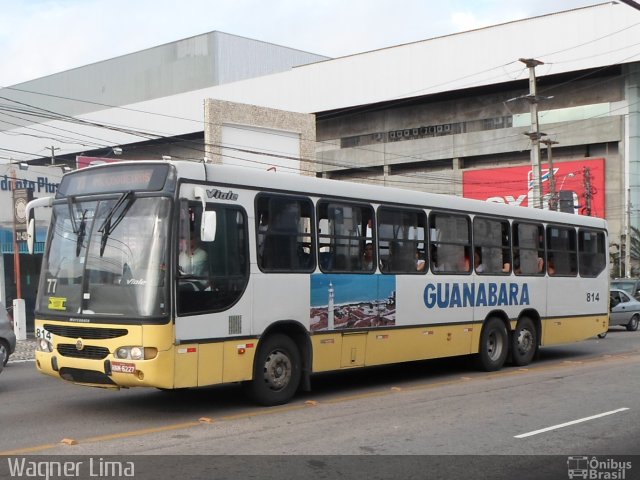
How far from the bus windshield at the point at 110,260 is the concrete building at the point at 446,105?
1600 inches

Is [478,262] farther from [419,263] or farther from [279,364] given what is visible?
[279,364]

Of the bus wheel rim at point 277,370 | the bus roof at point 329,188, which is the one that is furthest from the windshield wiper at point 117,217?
the bus wheel rim at point 277,370

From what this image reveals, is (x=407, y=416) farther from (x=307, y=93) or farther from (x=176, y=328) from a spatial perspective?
(x=307, y=93)

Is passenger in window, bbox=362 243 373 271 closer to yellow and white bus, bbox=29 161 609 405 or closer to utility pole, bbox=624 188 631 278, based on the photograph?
yellow and white bus, bbox=29 161 609 405

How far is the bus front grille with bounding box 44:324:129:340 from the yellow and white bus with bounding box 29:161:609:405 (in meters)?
0.02

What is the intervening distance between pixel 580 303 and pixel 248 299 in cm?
975

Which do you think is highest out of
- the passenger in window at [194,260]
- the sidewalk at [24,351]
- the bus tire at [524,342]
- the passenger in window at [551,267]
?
the passenger in window at [194,260]

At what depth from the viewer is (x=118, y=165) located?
9.79 m

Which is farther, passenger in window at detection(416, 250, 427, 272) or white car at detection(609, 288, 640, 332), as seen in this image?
white car at detection(609, 288, 640, 332)

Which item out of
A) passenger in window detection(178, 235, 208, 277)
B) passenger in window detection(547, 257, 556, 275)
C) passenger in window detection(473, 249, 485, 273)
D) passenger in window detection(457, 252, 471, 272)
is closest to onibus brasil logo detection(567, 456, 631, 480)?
passenger in window detection(178, 235, 208, 277)

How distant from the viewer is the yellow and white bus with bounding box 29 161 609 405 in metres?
9.09

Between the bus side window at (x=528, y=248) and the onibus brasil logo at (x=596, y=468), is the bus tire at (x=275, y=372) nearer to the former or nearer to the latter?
the onibus brasil logo at (x=596, y=468)

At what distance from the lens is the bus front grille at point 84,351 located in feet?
30.1

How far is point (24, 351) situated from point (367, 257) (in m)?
11.0
